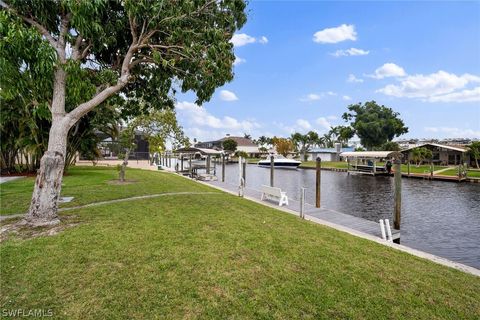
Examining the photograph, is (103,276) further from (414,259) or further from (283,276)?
(414,259)

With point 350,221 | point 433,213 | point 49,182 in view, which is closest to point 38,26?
point 49,182

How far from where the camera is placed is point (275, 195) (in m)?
13.3

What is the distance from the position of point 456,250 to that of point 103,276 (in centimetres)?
1073

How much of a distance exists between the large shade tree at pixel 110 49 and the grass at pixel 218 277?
7.68 ft

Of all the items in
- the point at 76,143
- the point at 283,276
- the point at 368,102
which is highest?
the point at 368,102

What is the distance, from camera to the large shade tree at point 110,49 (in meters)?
6.73

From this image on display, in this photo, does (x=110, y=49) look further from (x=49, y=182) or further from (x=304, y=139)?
(x=304, y=139)

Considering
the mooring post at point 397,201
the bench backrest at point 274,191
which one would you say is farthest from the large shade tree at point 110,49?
the mooring post at point 397,201

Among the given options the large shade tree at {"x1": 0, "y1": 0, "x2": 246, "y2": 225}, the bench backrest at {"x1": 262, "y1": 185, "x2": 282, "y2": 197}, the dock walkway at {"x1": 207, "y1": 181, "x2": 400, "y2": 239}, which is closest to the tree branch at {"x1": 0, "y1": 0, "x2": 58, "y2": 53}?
the large shade tree at {"x1": 0, "y1": 0, "x2": 246, "y2": 225}

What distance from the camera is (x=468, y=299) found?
467 cm

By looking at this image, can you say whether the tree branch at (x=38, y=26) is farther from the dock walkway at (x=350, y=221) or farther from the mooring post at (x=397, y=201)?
the mooring post at (x=397, y=201)

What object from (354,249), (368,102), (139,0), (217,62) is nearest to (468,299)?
(354,249)

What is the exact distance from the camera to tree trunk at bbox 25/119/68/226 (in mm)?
6777

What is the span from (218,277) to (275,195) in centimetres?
886
